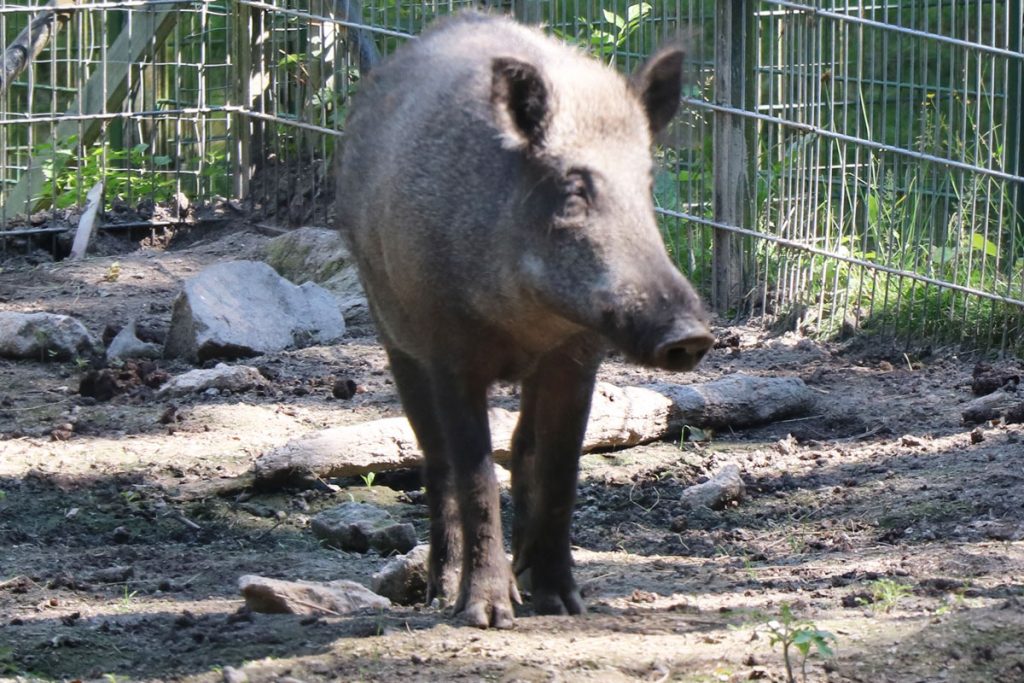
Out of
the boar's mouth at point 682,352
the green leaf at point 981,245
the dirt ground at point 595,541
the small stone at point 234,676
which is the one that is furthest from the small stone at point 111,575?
the green leaf at point 981,245

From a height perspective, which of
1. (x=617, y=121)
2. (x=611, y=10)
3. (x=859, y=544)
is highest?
(x=611, y=10)

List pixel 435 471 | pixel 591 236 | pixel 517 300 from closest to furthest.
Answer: pixel 591 236 < pixel 517 300 < pixel 435 471

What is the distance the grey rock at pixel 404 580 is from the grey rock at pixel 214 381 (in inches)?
105

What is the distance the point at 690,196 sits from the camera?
9031 mm

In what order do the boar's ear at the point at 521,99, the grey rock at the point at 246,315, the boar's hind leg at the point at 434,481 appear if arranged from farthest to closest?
the grey rock at the point at 246,315
the boar's hind leg at the point at 434,481
the boar's ear at the point at 521,99

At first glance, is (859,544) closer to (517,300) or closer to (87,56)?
(517,300)

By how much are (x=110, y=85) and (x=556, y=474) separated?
7527 mm

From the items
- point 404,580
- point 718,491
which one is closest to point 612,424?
point 718,491

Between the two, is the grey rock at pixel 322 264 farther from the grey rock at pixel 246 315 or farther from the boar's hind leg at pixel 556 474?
the boar's hind leg at pixel 556 474

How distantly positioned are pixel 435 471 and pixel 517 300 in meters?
0.96

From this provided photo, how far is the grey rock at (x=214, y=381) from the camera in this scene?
7.47 m

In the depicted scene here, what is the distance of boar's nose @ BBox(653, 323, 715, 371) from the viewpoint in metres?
3.78

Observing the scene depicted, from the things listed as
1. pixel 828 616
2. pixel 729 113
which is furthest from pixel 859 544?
pixel 729 113

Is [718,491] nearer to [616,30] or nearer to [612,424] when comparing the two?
[612,424]
